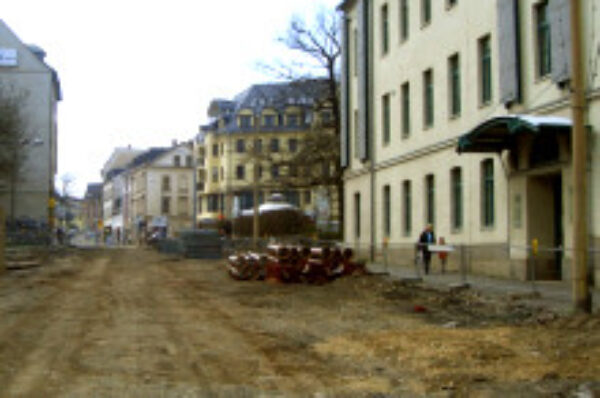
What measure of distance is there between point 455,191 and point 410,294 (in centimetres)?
907

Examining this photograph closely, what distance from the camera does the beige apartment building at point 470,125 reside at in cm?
2041

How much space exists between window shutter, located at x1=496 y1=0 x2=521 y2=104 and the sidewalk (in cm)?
551

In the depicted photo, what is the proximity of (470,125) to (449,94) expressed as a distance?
7.53 ft

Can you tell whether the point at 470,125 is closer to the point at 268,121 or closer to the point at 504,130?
the point at 504,130

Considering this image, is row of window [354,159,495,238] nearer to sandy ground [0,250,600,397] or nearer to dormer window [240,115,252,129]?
sandy ground [0,250,600,397]

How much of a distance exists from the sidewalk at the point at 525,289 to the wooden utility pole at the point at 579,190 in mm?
590

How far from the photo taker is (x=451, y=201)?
92.8ft

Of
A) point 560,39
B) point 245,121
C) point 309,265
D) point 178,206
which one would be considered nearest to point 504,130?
point 560,39

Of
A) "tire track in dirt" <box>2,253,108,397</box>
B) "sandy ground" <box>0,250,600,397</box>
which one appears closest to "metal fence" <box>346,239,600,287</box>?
"sandy ground" <box>0,250,600,397</box>

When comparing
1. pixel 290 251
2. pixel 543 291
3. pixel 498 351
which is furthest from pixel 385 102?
pixel 498 351

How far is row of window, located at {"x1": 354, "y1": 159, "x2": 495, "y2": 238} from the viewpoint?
2542 centimetres

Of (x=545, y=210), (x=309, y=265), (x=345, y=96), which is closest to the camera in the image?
(x=545, y=210)

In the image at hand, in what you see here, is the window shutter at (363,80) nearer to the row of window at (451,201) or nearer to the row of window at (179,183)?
the row of window at (451,201)

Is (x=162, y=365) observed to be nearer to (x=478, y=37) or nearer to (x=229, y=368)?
(x=229, y=368)
